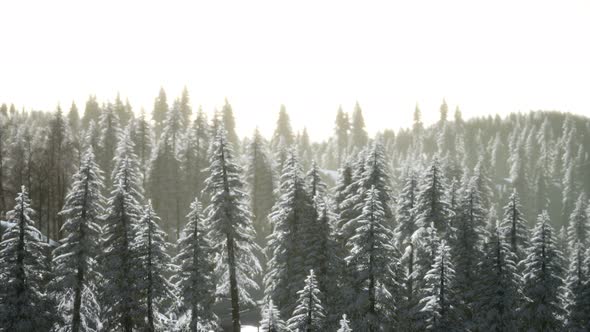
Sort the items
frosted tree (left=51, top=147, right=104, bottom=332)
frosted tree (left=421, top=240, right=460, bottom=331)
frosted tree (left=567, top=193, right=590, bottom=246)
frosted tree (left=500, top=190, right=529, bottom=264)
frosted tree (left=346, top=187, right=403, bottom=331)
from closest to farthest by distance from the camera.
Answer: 1. frosted tree (left=51, top=147, right=104, bottom=332)
2. frosted tree (left=421, top=240, right=460, bottom=331)
3. frosted tree (left=346, top=187, right=403, bottom=331)
4. frosted tree (left=500, top=190, right=529, bottom=264)
5. frosted tree (left=567, top=193, right=590, bottom=246)

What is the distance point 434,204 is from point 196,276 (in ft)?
59.3

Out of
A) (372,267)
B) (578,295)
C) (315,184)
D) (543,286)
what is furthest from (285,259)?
(578,295)

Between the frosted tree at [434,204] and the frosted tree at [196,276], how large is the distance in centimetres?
1595

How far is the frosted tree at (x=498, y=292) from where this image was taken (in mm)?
29344

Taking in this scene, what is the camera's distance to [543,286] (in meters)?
30.8

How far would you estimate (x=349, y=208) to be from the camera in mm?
33281

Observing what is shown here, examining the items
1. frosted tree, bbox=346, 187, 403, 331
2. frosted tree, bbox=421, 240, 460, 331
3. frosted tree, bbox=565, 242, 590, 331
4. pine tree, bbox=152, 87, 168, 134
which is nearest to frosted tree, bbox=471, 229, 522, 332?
frosted tree, bbox=565, 242, 590, 331

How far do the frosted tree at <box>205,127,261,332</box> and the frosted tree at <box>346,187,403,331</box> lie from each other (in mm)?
6837

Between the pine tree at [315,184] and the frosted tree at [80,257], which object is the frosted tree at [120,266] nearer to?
the frosted tree at [80,257]

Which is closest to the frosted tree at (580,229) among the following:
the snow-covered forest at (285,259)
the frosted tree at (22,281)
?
the snow-covered forest at (285,259)

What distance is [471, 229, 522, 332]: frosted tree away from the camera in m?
29.3

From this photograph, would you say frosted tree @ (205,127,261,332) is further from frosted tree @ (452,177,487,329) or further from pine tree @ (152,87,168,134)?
pine tree @ (152,87,168,134)

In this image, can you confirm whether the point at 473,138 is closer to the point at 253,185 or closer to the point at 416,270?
the point at 253,185

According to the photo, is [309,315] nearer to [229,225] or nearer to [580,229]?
[229,225]
